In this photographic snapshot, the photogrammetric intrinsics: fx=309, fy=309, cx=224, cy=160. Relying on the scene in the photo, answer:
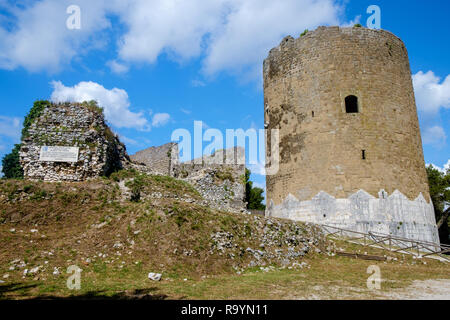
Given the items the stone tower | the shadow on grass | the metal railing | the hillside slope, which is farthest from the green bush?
the metal railing

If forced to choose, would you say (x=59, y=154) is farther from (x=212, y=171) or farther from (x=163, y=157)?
(x=163, y=157)

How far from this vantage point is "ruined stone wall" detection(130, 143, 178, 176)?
26.3 m

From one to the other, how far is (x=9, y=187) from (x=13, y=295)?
25.5ft

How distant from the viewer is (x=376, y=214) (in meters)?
14.9

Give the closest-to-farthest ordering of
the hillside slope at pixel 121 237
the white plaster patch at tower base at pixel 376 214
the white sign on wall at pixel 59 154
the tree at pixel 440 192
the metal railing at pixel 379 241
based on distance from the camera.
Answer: the hillside slope at pixel 121 237
the metal railing at pixel 379 241
the white sign on wall at pixel 59 154
the white plaster patch at tower base at pixel 376 214
the tree at pixel 440 192

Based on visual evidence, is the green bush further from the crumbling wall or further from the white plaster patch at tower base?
the white plaster patch at tower base

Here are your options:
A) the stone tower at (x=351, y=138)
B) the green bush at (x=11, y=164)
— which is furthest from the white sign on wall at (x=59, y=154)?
the green bush at (x=11, y=164)

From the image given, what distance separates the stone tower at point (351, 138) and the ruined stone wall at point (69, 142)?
970 cm

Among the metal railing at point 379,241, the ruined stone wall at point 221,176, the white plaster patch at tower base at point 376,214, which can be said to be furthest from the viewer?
the ruined stone wall at point 221,176

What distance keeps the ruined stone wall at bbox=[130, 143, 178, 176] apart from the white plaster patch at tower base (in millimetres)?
13593

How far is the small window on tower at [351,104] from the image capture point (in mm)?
16844

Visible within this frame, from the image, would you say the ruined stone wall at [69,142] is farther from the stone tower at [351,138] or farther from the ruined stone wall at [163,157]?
the ruined stone wall at [163,157]
